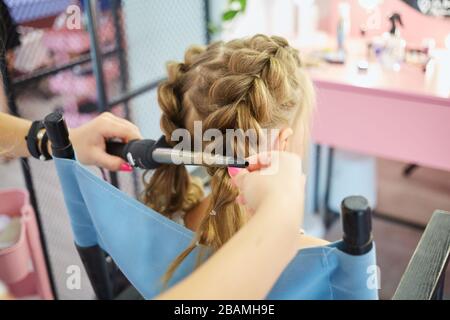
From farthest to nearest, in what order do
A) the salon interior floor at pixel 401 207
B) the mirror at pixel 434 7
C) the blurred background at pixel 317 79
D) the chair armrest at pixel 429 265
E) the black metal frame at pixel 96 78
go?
1. the salon interior floor at pixel 401 207
2. the mirror at pixel 434 7
3. the blurred background at pixel 317 79
4. the black metal frame at pixel 96 78
5. the chair armrest at pixel 429 265

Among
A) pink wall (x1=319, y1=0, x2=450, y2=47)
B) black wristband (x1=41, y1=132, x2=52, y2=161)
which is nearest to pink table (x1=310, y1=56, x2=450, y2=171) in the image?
pink wall (x1=319, y1=0, x2=450, y2=47)

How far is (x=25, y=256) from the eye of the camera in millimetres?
1396

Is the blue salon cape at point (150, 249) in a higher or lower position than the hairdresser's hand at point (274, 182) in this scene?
lower

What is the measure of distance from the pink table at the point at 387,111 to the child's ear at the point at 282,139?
0.63 m

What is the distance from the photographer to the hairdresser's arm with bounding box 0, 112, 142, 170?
92cm

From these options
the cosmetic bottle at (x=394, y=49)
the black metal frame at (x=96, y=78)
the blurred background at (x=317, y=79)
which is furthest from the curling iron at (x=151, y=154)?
the cosmetic bottle at (x=394, y=49)

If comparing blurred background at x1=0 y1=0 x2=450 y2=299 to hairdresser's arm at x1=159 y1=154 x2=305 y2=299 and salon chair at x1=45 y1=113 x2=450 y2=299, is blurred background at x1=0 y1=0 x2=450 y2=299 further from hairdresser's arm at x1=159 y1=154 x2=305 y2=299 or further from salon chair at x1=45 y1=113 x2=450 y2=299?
hairdresser's arm at x1=159 y1=154 x2=305 y2=299

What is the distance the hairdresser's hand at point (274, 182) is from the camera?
519 millimetres

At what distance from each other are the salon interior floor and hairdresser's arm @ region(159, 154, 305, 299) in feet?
4.24

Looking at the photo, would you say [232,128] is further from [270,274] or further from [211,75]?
[270,274]

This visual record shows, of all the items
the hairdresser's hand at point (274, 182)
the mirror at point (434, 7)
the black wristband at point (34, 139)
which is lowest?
the black wristband at point (34, 139)

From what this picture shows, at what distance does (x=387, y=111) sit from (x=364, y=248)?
986 millimetres

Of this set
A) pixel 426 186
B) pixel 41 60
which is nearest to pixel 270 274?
pixel 41 60

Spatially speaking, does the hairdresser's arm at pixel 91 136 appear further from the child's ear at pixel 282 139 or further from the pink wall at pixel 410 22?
the pink wall at pixel 410 22
